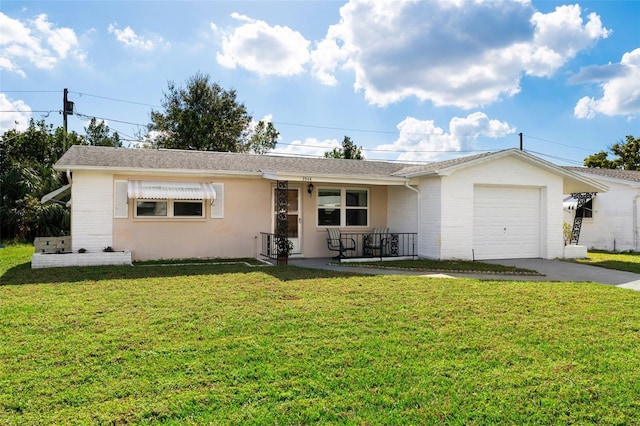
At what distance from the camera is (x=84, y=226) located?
12805 millimetres

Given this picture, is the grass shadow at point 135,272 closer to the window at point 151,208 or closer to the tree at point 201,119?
the window at point 151,208

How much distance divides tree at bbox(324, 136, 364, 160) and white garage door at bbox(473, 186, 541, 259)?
32.3 meters

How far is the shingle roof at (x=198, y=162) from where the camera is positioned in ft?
43.1

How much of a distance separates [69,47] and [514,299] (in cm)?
2018

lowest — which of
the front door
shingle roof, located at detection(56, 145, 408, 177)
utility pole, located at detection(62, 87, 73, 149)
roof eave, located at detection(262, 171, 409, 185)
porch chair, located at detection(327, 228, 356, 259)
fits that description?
porch chair, located at detection(327, 228, 356, 259)

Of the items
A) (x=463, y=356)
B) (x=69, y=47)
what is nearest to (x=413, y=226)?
(x=463, y=356)

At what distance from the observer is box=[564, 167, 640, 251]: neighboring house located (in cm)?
1978

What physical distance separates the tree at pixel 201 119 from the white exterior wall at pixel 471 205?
85.1ft

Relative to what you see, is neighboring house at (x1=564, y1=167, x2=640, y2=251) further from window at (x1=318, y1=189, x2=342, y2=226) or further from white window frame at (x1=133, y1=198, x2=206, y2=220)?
white window frame at (x1=133, y1=198, x2=206, y2=220)

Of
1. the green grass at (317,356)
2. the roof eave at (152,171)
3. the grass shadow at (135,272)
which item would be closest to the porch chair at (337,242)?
the grass shadow at (135,272)

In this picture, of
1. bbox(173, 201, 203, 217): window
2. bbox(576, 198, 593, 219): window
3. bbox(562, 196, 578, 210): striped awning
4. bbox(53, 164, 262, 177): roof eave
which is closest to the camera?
bbox(53, 164, 262, 177): roof eave

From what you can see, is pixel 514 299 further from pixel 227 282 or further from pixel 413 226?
pixel 413 226

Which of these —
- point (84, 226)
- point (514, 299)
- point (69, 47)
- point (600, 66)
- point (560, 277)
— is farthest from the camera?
point (600, 66)

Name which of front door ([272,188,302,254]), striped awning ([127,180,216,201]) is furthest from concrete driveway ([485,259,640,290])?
striped awning ([127,180,216,201])
